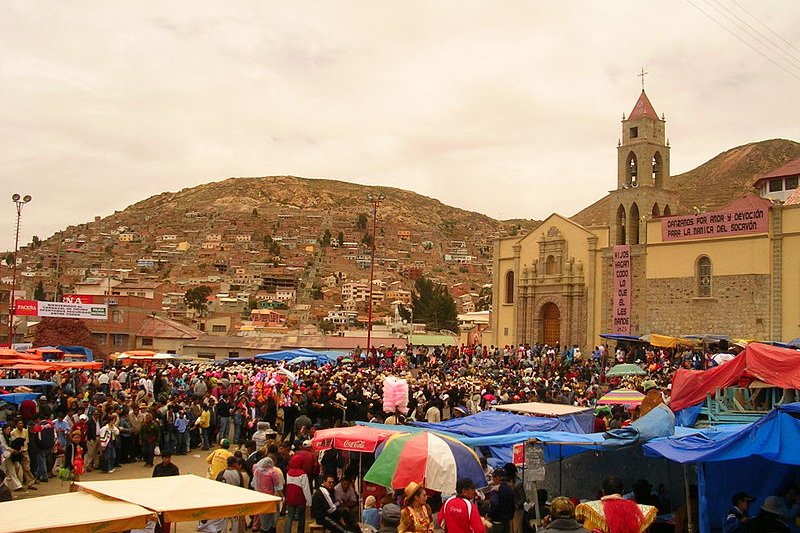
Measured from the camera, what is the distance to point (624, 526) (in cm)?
898

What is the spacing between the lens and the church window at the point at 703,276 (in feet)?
122

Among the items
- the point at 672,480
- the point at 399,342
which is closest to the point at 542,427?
the point at 672,480

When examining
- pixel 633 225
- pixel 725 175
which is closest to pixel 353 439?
pixel 633 225

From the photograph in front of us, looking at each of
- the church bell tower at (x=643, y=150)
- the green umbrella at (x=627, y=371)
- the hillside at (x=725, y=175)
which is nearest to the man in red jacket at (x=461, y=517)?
the green umbrella at (x=627, y=371)

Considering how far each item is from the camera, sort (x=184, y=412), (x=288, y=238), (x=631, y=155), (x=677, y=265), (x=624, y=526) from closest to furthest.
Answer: (x=624, y=526), (x=184, y=412), (x=677, y=265), (x=631, y=155), (x=288, y=238)

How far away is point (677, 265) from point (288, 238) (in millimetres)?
128392

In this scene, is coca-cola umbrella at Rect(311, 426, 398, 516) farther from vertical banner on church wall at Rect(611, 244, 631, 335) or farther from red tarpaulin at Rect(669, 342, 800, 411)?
vertical banner on church wall at Rect(611, 244, 631, 335)

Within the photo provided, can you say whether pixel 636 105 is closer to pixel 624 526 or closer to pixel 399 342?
pixel 399 342

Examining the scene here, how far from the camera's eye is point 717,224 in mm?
36469

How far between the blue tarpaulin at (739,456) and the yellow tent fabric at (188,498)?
5.11 metres

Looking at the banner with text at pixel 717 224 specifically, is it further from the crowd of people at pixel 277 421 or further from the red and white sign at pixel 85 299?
the red and white sign at pixel 85 299

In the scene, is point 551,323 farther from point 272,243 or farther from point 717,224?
point 272,243

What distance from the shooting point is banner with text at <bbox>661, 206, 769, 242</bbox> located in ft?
115

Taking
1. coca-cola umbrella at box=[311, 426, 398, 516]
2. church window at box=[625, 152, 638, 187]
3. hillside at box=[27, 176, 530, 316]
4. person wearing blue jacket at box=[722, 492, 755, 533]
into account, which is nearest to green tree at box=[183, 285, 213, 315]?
hillside at box=[27, 176, 530, 316]
